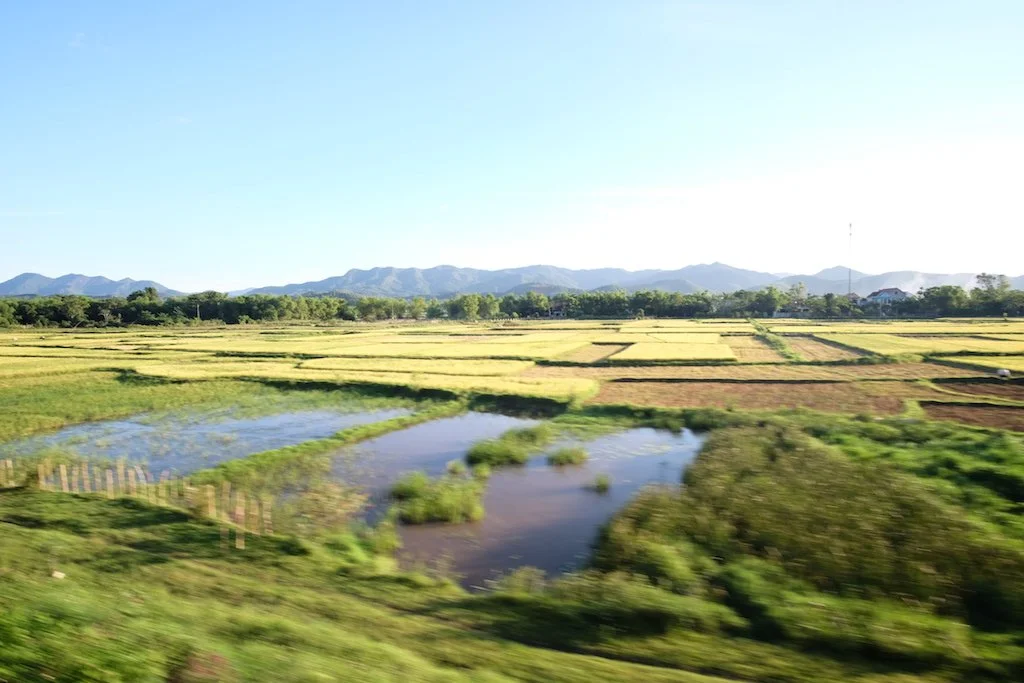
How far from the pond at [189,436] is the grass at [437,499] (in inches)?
259

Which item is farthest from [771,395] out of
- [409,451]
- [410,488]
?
[410,488]

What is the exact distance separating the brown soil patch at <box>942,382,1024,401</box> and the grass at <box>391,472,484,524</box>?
25058 millimetres

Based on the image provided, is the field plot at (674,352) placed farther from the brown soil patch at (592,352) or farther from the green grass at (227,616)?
the green grass at (227,616)

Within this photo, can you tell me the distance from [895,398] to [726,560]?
21298 millimetres

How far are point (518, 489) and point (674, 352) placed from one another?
3214 cm

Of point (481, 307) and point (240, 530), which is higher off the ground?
point (481, 307)

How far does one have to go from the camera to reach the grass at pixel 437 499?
1284cm

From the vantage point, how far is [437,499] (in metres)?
13.2

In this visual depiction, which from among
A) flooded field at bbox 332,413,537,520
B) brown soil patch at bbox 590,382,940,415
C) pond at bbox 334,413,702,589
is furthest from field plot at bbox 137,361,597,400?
pond at bbox 334,413,702,589

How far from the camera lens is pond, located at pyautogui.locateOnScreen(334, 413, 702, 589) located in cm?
1107

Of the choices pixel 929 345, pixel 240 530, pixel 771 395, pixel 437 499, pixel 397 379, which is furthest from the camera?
pixel 929 345

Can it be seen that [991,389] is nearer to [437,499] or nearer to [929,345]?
[929,345]

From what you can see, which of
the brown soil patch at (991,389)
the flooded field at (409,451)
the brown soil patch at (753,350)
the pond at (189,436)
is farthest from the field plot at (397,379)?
the brown soil patch at (991,389)

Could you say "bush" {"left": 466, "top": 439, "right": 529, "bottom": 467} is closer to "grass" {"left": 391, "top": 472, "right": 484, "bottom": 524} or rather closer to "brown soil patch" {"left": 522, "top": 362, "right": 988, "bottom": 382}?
"grass" {"left": 391, "top": 472, "right": 484, "bottom": 524}
